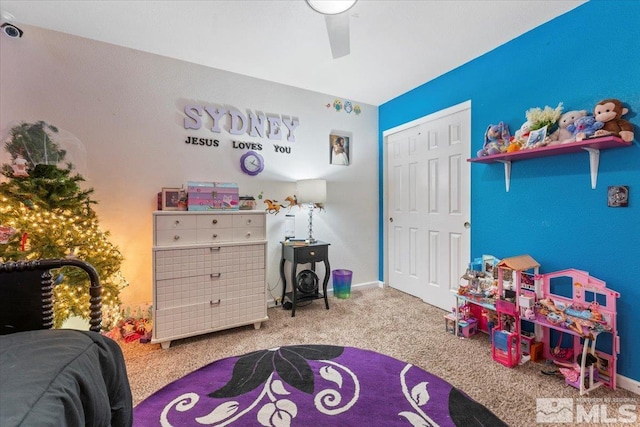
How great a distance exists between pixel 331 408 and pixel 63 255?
1933 mm

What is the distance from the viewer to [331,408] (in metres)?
1.50

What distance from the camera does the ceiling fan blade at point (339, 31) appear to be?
1531 millimetres

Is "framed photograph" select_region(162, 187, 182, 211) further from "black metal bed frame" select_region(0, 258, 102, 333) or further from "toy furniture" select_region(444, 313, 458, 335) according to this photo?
"toy furniture" select_region(444, 313, 458, 335)

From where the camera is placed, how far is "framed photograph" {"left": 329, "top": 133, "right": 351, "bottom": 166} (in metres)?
3.37

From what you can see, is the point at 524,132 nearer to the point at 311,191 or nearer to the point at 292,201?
the point at 311,191

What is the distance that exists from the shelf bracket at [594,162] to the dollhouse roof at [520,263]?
2.02 ft

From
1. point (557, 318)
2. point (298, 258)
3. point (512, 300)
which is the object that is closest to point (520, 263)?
point (512, 300)

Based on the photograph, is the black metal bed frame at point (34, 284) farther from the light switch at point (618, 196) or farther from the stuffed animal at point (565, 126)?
the light switch at point (618, 196)

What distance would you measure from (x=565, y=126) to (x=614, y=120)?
230mm

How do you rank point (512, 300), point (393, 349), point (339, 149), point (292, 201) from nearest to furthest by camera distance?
point (512, 300), point (393, 349), point (292, 201), point (339, 149)

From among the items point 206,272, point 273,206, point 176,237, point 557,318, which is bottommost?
point 557,318

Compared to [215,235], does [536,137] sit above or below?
above

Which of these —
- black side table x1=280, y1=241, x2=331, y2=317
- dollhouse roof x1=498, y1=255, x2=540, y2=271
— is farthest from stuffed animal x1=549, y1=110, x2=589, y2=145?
black side table x1=280, y1=241, x2=331, y2=317

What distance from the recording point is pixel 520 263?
6.58 ft
